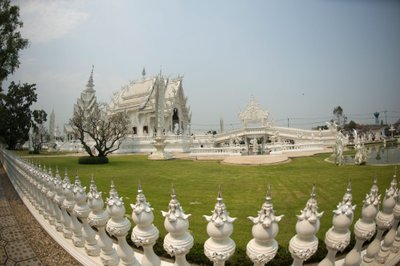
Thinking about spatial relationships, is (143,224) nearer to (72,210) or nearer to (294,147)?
(72,210)

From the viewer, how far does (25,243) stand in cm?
463

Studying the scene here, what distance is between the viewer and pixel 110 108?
4875 cm

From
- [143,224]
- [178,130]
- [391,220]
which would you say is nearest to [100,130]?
[178,130]

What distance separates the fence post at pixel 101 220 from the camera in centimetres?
322

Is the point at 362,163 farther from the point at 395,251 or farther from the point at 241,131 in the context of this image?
the point at 241,131

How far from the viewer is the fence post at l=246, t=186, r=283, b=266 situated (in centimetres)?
208

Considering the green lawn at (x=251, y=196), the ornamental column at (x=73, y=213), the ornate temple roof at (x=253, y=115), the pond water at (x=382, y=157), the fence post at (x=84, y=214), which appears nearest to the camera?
the fence post at (x=84, y=214)

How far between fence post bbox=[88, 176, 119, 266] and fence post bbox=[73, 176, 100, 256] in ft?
1.22

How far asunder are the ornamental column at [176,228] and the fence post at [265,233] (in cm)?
55

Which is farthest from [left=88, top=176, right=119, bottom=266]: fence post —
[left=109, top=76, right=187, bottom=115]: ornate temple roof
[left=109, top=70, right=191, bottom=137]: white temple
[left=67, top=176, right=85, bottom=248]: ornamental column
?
[left=109, top=76, right=187, bottom=115]: ornate temple roof

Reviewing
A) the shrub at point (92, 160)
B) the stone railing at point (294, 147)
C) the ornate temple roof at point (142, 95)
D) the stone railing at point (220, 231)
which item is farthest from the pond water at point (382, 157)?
the ornate temple roof at point (142, 95)

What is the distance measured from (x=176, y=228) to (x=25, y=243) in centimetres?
383

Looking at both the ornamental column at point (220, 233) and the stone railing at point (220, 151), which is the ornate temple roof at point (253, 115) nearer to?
the stone railing at point (220, 151)

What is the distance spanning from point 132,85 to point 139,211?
49434 mm
